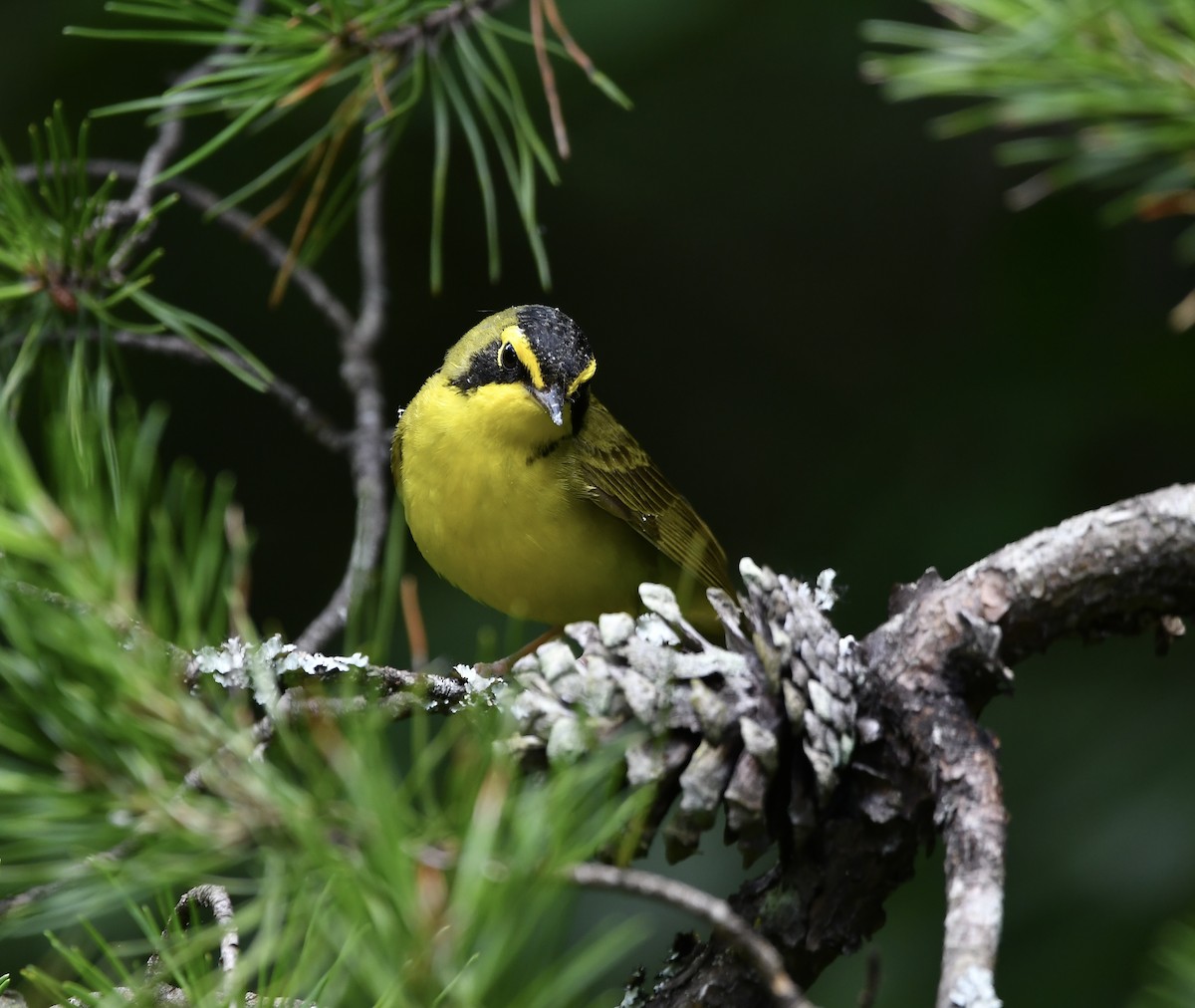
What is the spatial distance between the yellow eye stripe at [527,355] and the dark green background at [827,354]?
1188 millimetres

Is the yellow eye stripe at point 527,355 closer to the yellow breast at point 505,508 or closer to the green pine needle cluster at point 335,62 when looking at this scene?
the yellow breast at point 505,508

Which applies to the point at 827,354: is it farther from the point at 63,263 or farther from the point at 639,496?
the point at 63,263

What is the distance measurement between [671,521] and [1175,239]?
201cm

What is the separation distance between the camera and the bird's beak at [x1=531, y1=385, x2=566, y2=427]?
3088mm

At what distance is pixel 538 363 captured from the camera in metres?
3.17

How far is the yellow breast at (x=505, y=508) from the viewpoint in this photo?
128 inches

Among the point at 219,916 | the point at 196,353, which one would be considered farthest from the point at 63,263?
the point at 219,916


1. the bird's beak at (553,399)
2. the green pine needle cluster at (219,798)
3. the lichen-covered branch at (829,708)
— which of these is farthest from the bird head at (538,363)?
the green pine needle cluster at (219,798)

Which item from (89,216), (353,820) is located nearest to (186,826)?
(353,820)

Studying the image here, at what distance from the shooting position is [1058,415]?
13.2 feet

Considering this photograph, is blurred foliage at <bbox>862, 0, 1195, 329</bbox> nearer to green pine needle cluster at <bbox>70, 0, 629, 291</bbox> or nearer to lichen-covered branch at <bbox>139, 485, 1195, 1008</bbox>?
lichen-covered branch at <bbox>139, 485, 1195, 1008</bbox>

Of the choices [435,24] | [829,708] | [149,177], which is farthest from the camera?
[149,177]

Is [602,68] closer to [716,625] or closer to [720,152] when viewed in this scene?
[720,152]

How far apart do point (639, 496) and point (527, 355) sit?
1.72 ft
